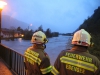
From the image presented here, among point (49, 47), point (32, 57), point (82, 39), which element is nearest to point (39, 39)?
point (32, 57)

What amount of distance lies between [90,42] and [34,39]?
1137 millimetres

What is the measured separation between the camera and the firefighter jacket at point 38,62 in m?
2.81

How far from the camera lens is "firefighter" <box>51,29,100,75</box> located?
202 centimetres

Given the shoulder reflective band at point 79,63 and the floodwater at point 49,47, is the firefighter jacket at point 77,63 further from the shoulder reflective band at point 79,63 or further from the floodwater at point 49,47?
the floodwater at point 49,47

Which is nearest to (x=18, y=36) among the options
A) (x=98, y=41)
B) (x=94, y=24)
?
(x=94, y=24)

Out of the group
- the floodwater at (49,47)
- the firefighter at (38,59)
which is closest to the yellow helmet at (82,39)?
the firefighter at (38,59)

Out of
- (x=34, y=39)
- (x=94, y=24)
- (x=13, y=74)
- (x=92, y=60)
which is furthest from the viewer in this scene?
(x=94, y=24)

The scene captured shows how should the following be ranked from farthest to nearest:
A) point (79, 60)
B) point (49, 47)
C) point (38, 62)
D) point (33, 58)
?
point (49, 47), point (33, 58), point (38, 62), point (79, 60)

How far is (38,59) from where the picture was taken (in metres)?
2.85

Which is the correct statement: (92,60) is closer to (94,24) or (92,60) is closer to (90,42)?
(90,42)

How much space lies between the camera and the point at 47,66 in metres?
2.81

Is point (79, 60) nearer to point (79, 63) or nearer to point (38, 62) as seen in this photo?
point (79, 63)

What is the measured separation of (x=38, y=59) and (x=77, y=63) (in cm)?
92

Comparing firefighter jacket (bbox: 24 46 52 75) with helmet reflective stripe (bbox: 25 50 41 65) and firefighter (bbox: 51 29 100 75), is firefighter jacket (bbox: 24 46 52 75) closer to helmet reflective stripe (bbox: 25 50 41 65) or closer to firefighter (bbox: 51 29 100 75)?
helmet reflective stripe (bbox: 25 50 41 65)
